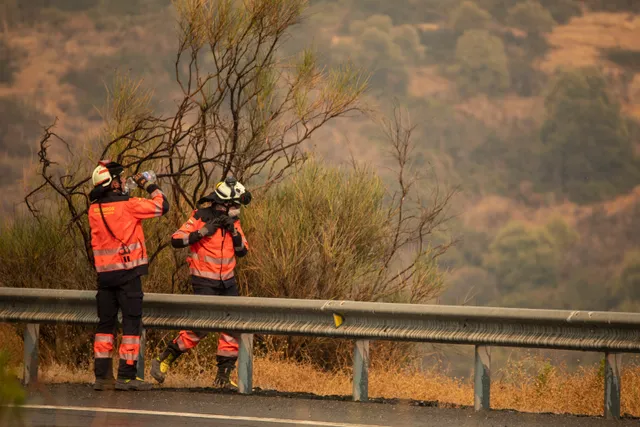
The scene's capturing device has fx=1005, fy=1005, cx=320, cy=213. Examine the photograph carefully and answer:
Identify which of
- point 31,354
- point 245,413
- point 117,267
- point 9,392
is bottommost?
point 31,354

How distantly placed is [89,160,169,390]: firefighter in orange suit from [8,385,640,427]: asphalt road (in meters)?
0.31

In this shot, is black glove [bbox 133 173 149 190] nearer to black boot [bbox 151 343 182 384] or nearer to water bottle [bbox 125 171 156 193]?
water bottle [bbox 125 171 156 193]

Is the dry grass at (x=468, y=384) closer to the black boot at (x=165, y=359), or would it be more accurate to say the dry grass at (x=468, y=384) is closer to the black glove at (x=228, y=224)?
the black boot at (x=165, y=359)

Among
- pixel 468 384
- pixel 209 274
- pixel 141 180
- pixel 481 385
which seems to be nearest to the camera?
pixel 481 385

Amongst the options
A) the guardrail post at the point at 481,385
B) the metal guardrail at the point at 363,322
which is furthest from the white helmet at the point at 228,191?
the guardrail post at the point at 481,385

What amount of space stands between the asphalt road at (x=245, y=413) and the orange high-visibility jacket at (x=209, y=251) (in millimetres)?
1359

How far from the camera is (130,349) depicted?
8.23 m

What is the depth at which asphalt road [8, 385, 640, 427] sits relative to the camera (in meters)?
6.50

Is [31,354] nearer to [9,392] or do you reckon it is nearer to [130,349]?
[130,349]

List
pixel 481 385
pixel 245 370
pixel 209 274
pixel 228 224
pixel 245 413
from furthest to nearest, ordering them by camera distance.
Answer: pixel 228 224, pixel 209 274, pixel 245 370, pixel 481 385, pixel 245 413

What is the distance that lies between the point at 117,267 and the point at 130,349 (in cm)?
69

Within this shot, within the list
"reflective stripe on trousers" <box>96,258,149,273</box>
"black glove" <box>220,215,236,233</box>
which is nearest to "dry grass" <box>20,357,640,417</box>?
"reflective stripe on trousers" <box>96,258,149,273</box>

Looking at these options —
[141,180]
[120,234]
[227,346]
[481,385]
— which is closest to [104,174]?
[141,180]

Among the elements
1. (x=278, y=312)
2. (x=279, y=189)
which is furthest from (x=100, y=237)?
(x=279, y=189)
